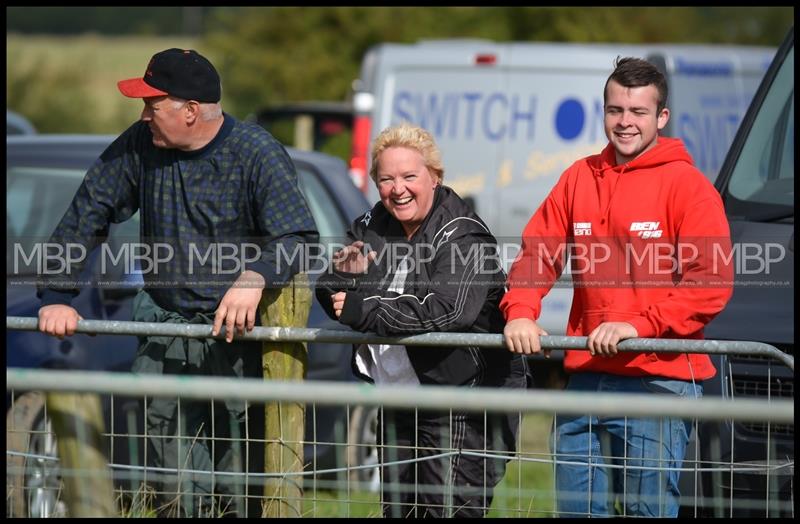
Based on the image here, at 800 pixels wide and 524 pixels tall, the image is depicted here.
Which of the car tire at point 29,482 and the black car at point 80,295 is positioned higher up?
the black car at point 80,295

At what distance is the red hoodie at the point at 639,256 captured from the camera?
400 centimetres

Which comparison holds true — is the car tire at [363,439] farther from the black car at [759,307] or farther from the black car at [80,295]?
the black car at [759,307]

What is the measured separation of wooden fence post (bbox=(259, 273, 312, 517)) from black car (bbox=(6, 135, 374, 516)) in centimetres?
42

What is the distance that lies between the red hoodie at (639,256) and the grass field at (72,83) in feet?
81.0

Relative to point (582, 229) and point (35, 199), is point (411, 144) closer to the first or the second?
point (582, 229)

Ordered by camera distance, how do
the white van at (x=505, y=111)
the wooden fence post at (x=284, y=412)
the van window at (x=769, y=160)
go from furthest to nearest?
the white van at (x=505, y=111) → the van window at (x=769, y=160) → the wooden fence post at (x=284, y=412)

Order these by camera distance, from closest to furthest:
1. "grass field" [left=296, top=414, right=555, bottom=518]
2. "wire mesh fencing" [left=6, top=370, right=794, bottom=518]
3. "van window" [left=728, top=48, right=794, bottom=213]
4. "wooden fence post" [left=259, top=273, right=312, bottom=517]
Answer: "grass field" [left=296, top=414, right=555, bottom=518] < "wire mesh fencing" [left=6, top=370, right=794, bottom=518] < "wooden fence post" [left=259, top=273, right=312, bottom=517] < "van window" [left=728, top=48, right=794, bottom=213]

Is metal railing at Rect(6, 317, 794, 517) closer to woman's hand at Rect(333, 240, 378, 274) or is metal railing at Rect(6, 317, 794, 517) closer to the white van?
woman's hand at Rect(333, 240, 378, 274)

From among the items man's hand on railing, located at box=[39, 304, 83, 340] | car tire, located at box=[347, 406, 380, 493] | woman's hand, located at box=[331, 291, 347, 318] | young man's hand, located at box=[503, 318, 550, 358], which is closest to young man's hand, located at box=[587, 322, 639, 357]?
young man's hand, located at box=[503, 318, 550, 358]

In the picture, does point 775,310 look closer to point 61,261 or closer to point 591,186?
point 591,186

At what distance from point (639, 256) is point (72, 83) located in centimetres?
2942

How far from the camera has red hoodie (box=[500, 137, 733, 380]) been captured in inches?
157

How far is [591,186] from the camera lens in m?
4.28

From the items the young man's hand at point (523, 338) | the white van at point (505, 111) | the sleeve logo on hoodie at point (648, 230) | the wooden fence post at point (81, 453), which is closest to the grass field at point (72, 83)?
the white van at point (505, 111)
